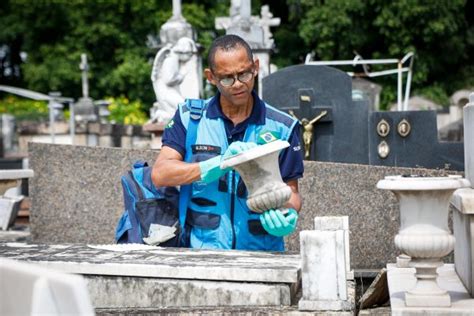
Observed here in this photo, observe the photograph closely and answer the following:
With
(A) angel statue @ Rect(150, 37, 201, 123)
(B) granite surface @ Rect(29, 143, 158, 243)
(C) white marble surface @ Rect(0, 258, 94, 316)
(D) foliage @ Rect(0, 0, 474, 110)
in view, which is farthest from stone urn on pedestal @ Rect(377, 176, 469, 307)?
(D) foliage @ Rect(0, 0, 474, 110)

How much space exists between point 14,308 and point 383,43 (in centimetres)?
3584

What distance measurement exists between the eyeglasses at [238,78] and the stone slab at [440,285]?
120cm

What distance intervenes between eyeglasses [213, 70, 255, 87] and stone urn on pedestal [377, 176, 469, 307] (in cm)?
107

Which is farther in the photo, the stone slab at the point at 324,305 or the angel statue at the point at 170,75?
the angel statue at the point at 170,75

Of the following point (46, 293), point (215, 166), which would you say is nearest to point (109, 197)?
point (215, 166)

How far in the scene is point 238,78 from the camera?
5.16 m

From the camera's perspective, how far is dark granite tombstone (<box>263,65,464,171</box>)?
10867 mm

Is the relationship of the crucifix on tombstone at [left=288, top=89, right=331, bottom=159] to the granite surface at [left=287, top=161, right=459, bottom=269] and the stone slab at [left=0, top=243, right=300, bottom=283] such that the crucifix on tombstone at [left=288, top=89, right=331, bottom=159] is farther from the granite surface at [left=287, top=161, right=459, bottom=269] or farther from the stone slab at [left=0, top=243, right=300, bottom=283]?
the stone slab at [left=0, top=243, right=300, bottom=283]

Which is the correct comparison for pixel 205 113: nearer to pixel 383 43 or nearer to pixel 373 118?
pixel 373 118

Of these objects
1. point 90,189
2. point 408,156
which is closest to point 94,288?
point 90,189

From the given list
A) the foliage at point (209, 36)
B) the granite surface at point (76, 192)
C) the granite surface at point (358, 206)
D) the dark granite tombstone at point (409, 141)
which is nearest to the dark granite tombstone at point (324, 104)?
the dark granite tombstone at point (409, 141)

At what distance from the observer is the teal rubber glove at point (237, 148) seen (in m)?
4.87

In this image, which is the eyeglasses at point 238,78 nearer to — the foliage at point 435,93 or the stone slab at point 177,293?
the stone slab at point 177,293

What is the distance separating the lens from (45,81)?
40750 millimetres
